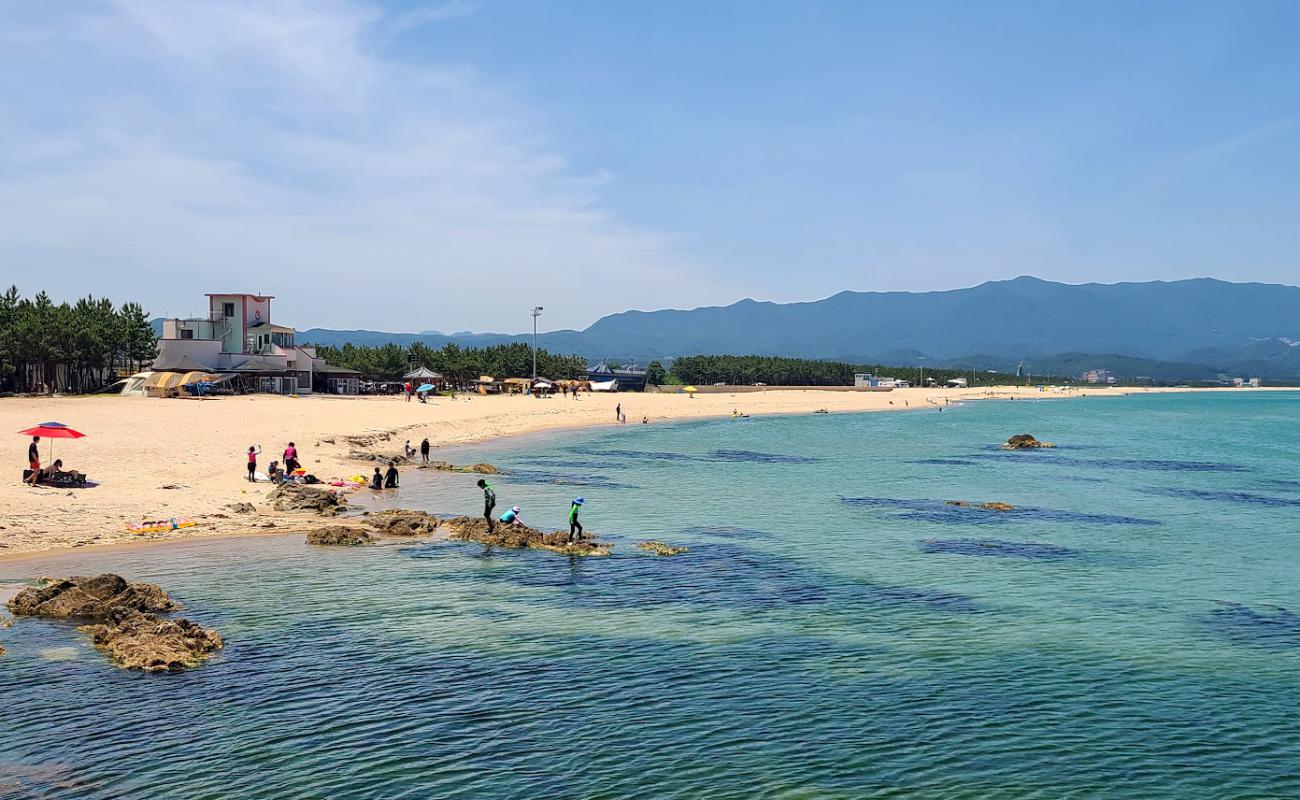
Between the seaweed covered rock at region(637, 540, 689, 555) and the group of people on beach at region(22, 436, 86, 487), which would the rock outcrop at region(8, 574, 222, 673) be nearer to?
the group of people on beach at region(22, 436, 86, 487)

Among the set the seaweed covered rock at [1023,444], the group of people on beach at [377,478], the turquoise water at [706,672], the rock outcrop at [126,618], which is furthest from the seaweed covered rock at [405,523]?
the seaweed covered rock at [1023,444]

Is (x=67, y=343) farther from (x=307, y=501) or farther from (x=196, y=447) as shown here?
(x=307, y=501)

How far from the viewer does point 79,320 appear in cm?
9012

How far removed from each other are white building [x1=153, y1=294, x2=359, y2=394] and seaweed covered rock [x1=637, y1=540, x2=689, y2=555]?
8053 centimetres

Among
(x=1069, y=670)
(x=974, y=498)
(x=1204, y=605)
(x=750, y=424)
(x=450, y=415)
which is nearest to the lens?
(x=1069, y=670)

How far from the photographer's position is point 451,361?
147m

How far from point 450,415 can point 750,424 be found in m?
36.9

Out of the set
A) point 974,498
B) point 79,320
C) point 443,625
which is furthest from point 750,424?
point 443,625

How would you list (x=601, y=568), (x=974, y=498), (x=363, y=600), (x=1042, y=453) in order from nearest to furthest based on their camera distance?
(x=363, y=600)
(x=601, y=568)
(x=974, y=498)
(x=1042, y=453)

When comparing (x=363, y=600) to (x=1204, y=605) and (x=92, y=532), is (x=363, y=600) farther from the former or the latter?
(x=1204, y=605)

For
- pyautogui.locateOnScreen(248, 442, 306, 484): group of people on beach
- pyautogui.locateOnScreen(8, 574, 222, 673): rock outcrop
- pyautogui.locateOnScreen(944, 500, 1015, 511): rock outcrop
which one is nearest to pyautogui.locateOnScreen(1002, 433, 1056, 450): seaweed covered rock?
pyautogui.locateOnScreen(944, 500, 1015, 511): rock outcrop

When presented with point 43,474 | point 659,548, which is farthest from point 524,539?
point 43,474

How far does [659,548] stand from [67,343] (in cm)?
8027

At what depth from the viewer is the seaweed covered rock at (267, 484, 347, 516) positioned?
34.5m
